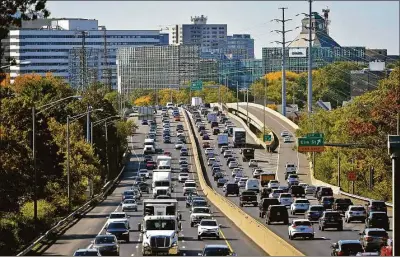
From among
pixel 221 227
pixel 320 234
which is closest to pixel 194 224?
pixel 221 227

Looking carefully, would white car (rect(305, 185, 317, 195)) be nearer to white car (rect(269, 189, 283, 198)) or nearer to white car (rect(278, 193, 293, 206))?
white car (rect(269, 189, 283, 198))

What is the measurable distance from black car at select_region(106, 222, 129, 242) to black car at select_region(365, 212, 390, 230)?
1303cm

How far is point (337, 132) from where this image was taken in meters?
144

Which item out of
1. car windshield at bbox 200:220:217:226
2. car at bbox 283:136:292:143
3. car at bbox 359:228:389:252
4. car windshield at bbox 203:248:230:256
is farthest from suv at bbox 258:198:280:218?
car at bbox 283:136:292:143

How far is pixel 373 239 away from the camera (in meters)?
55.5

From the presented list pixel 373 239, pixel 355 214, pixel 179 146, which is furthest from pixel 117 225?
pixel 179 146

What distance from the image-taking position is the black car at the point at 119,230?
64625mm

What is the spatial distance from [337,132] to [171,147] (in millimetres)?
45710

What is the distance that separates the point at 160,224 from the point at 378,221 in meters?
14.9

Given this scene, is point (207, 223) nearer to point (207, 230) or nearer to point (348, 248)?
point (207, 230)

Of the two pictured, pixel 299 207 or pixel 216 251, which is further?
pixel 299 207

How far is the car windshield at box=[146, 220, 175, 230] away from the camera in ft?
192

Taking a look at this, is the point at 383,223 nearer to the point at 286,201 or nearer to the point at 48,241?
the point at 48,241

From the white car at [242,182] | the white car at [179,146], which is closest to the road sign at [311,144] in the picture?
the white car at [242,182]
